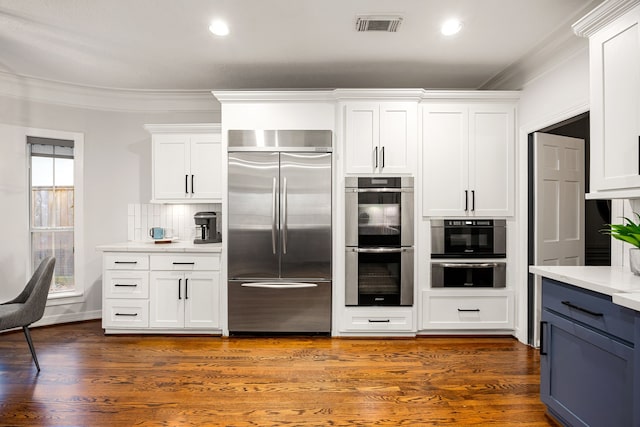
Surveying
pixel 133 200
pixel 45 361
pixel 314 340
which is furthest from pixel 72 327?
pixel 314 340

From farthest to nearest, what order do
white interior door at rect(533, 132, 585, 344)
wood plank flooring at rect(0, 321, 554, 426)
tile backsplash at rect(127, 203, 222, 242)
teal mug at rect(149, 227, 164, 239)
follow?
tile backsplash at rect(127, 203, 222, 242) < teal mug at rect(149, 227, 164, 239) < white interior door at rect(533, 132, 585, 344) < wood plank flooring at rect(0, 321, 554, 426)

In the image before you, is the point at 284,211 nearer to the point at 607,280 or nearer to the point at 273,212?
the point at 273,212

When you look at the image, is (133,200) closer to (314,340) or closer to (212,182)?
(212,182)

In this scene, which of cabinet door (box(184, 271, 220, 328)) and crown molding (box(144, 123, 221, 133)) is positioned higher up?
crown molding (box(144, 123, 221, 133))

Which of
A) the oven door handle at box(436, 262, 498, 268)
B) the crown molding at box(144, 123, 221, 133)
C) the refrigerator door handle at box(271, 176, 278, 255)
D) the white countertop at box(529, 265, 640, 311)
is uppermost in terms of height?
the crown molding at box(144, 123, 221, 133)

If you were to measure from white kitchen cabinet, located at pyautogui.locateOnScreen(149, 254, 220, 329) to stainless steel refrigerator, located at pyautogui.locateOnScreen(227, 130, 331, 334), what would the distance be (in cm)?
24

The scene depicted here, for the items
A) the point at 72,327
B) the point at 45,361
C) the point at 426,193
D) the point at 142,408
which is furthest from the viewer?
the point at 72,327

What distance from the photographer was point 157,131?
4152 mm

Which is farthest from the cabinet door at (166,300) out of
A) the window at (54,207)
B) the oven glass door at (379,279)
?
the oven glass door at (379,279)

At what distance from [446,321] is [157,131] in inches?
146

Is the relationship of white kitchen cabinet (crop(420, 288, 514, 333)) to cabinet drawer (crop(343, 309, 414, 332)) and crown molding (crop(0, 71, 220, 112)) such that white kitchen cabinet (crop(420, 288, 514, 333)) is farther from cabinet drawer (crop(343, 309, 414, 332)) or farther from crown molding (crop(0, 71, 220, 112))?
crown molding (crop(0, 71, 220, 112))

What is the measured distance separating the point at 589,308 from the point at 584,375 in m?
0.36

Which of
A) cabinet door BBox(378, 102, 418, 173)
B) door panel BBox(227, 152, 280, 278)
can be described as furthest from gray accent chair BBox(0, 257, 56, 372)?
cabinet door BBox(378, 102, 418, 173)

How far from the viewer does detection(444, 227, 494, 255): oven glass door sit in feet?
12.1
